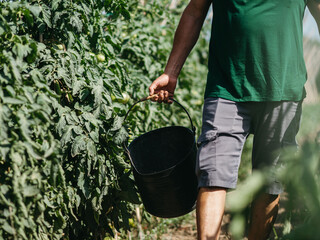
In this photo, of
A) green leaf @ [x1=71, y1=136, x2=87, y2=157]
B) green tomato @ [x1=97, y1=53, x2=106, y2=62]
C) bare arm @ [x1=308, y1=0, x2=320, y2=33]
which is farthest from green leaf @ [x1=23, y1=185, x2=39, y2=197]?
bare arm @ [x1=308, y1=0, x2=320, y2=33]

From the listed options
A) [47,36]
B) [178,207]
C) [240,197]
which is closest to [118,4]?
[47,36]

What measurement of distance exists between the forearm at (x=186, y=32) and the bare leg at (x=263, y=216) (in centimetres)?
71

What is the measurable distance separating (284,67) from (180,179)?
2.17 ft

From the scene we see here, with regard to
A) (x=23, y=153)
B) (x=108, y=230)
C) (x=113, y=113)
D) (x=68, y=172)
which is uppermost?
(x=23, y=153)

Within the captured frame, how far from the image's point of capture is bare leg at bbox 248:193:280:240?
5.98 feet

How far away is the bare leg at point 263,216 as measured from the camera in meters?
1.82

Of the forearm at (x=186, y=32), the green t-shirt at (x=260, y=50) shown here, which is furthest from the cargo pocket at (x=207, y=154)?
the forearm at (x=186, y=32)

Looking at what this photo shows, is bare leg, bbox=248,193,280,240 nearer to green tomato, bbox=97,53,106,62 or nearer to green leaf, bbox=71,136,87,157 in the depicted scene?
green leaf, bbox=71,136,87,157

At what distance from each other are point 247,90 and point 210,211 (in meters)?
0.51

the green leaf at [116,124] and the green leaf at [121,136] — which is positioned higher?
the green leaf at [116,124]

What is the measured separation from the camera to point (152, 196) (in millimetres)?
1877

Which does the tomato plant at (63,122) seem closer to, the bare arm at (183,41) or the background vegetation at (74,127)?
the background vegetation at (74,127)

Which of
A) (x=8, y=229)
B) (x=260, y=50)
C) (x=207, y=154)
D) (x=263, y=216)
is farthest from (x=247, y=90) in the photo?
(x=8, y=229)

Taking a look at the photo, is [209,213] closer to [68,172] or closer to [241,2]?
[68,172]
